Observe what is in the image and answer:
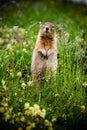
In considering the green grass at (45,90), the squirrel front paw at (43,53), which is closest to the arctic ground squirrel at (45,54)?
the squirrel front paw at (43,53)

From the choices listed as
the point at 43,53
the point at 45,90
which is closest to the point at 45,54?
the point at 43,53

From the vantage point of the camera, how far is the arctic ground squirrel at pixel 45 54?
7.02 m

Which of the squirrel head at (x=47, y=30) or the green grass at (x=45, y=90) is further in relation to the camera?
the squirrel head at (x=47, y=30)

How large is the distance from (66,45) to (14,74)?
4.65 feet

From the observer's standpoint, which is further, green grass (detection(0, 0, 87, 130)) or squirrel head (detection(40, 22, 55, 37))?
squirrel head (detection(40, 22, 55, 37))

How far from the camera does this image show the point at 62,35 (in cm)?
786

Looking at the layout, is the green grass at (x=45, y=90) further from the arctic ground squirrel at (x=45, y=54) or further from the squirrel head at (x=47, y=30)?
the squirrel head at (x=47, y=30)

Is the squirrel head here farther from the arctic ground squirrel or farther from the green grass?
the green grass

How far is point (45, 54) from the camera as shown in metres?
7.07

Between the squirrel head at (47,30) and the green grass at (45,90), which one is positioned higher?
the squirrel head at (47,30)

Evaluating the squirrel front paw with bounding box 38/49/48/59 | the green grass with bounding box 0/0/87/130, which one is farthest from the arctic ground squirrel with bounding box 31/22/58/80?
the green grass with bounding box 0/0/87/130

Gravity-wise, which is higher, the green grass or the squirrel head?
the squirrel head

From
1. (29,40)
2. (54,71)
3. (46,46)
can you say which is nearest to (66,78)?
(54,71)

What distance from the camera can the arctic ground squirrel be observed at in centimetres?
702
